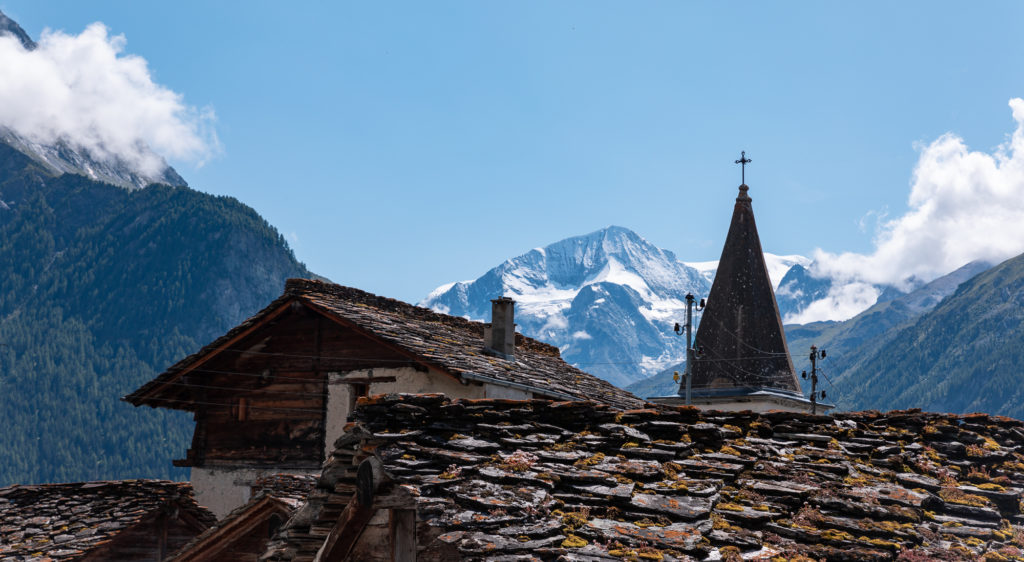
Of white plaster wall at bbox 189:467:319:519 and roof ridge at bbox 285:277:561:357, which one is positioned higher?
roof ridge at bbox 285:277:561:357

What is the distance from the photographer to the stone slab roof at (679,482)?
270 inches

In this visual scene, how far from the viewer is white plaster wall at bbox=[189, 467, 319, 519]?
21.6 metres

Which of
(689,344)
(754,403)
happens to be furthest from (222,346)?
(689,344)

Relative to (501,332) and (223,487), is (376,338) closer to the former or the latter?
(501,332)

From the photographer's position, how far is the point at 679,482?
25.4 ft

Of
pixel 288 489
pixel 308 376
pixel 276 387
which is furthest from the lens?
pixel 276 387

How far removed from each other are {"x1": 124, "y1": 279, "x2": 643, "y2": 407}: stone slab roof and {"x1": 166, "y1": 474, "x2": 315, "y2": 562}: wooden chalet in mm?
4174

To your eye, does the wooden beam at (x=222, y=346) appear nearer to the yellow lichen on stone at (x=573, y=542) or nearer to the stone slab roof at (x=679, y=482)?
the stone slab roof at (x=679, y=482)

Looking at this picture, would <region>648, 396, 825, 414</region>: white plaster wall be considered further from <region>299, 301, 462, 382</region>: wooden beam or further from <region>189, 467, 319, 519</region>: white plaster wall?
<region>299, 301, 462, 382</region>: wooden beam

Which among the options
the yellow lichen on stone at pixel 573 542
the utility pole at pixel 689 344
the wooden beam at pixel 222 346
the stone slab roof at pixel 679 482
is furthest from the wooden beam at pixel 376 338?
the utility pole at pixel 689 344

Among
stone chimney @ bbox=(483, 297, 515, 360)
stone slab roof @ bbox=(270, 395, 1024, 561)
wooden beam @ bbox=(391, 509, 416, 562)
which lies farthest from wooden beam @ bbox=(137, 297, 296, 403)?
wooden beam @ bbox=(391, 509, 416, 562)

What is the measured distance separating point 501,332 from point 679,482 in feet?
48.2

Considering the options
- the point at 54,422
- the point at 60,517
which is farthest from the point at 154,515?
the point at 54,422

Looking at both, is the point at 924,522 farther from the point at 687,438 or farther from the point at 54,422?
the point at 54,422
